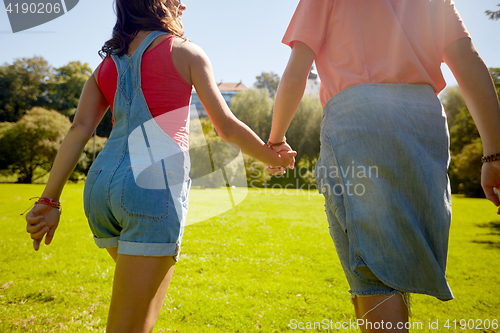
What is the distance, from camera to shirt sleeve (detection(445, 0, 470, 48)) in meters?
1.44

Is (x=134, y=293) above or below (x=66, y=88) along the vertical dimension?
below

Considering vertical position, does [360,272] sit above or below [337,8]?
below

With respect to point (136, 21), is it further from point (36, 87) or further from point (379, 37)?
point (36, 87)

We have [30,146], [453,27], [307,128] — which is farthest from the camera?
[307,128]

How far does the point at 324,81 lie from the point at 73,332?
362 cm

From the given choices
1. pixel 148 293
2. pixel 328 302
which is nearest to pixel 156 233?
pixel 148 293

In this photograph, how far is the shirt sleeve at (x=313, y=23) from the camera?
1.45m

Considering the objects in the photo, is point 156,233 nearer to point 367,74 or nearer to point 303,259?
point 367,74

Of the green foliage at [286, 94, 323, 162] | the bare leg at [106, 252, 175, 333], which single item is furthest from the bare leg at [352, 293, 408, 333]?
the green foliage at [286, 94, 323, 162]

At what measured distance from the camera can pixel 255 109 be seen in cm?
3497

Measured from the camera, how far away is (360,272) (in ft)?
4.06

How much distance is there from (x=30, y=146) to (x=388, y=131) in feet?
109
